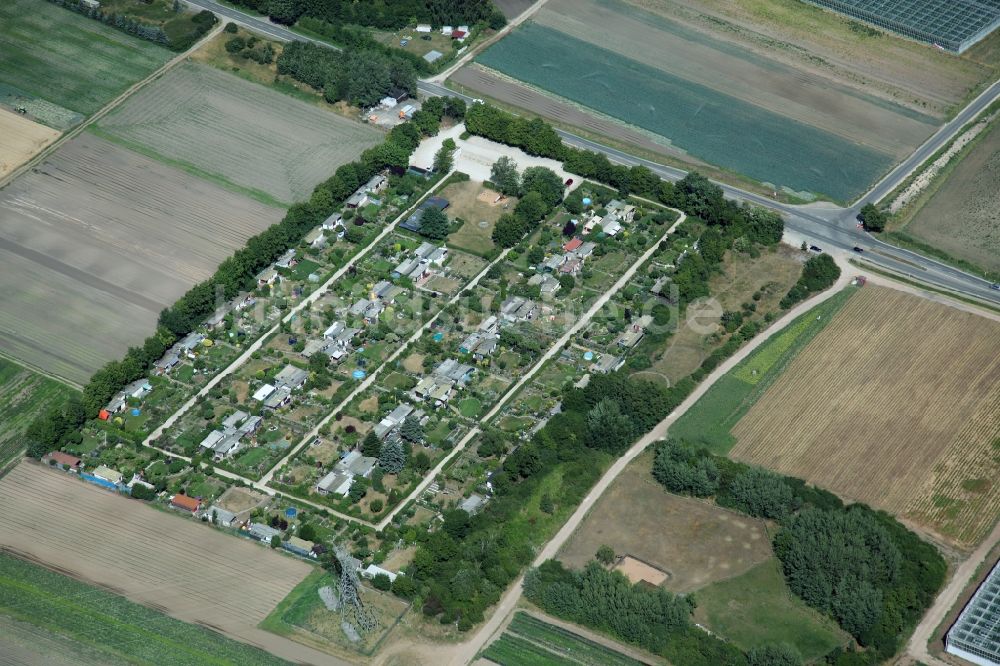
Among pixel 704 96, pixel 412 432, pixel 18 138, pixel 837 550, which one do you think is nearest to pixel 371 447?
pixel 412 432

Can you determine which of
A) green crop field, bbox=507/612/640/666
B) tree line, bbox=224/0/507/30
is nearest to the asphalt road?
tree line, bbox=224/0/507/30

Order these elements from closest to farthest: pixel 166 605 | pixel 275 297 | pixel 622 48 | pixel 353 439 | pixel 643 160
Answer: pixel 166 605
pixel 353 439
pixel 275 297
pixel 643 160
pixel 622 48

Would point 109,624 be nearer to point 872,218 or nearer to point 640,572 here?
point 640,572

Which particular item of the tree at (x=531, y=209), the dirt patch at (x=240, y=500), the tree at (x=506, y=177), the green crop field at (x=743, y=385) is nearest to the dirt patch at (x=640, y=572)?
the green crop field at (x=743, y=385)

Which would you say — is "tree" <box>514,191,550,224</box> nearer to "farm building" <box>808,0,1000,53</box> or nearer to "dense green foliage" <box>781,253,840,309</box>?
"dense green foliage" <box>781,253,840,309</box>

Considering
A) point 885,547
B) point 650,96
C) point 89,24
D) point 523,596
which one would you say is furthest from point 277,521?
point 89,24

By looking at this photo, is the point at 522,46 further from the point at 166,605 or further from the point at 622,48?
the point at 166,605
